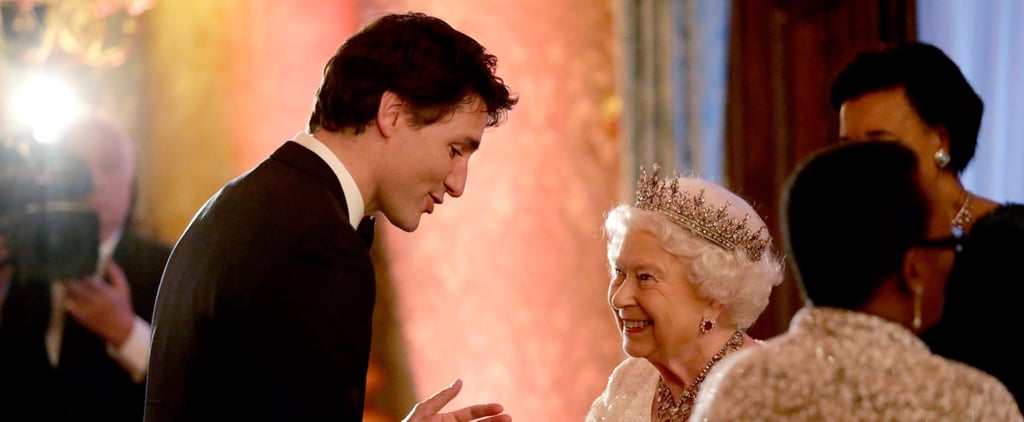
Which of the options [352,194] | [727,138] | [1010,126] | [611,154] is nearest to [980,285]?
[352,194]

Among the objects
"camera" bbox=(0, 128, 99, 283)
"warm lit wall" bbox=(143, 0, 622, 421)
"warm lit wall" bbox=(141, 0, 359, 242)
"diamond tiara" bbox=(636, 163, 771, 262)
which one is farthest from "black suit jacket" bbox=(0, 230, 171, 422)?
"diamond tiara" bbox=(636, 163, 771, 262)

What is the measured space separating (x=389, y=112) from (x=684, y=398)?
0.92 m

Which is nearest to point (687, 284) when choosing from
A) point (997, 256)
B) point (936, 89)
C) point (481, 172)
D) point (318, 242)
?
point (997, 256)

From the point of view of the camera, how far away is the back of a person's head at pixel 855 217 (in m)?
1.30

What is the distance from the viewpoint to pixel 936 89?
244 centimetres

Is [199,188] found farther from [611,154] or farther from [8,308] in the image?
[611,154]

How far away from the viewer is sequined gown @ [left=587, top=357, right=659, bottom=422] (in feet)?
7.96

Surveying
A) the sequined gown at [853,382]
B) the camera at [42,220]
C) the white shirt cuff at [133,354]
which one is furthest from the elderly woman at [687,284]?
the camera at [42,220]

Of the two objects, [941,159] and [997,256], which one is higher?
[941,159]

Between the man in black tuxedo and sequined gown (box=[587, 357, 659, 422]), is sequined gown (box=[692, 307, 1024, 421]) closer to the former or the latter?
the man in black tuxedo

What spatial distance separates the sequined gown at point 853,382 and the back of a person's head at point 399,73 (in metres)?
0.81

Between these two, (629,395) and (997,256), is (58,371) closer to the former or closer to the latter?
(629,395)

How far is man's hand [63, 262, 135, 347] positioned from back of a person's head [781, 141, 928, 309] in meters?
3.43

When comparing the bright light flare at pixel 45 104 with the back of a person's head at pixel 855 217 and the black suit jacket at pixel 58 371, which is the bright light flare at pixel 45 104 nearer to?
the black suit jacket at pixel 58 371
